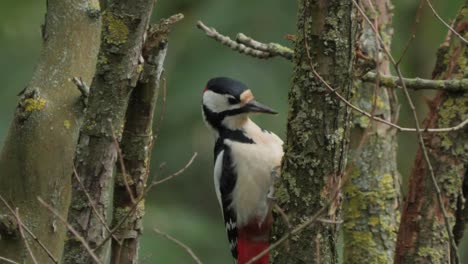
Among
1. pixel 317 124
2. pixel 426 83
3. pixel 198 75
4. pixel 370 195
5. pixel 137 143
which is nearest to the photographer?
pixel 317 124

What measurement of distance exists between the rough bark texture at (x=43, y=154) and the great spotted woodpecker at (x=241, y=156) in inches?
45.0

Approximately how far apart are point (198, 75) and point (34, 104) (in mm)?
3849

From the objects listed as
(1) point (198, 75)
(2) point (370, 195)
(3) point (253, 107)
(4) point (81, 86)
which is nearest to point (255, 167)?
(3) point (253, 107)

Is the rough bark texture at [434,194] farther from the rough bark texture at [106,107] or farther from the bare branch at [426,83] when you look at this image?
the rough bark texture at [106,107]

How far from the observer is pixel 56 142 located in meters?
4.35

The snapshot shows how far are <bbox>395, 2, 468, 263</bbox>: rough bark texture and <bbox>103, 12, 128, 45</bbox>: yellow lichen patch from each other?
4.24 feet

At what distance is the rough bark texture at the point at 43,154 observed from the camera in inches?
170

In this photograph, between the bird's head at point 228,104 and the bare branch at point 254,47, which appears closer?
the bare branch at point 254,47

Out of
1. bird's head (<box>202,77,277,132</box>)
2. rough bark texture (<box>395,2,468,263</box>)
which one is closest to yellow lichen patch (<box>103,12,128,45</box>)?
rough bark texture (<box>395,2,468,263</box>)

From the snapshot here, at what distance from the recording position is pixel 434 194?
14.4ft

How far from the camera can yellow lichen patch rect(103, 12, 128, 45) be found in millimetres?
3973

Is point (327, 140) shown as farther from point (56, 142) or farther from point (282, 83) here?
point (282, 83)

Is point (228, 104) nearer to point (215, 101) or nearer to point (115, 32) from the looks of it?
point (215, 101)

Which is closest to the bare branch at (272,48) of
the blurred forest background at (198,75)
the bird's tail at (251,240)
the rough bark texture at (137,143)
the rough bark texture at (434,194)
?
the rough bark texture at (137,143)
